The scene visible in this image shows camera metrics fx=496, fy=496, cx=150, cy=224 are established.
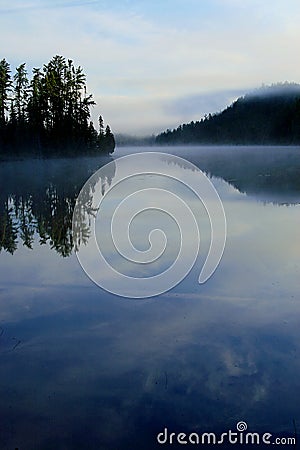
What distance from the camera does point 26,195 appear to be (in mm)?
25297

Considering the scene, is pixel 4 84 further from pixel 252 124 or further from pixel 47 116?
pixel 252 124

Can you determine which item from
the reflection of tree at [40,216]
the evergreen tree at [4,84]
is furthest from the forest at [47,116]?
the reflection of tree at [40,216]

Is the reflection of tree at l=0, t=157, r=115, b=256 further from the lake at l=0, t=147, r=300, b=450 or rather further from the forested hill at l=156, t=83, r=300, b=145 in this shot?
the forested hill at l=156, t=83, r=300, b=145

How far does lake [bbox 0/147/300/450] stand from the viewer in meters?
4.82

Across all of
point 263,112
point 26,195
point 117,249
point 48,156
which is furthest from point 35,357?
point 263,112

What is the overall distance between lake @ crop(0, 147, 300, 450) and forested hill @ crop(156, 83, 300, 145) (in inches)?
3772

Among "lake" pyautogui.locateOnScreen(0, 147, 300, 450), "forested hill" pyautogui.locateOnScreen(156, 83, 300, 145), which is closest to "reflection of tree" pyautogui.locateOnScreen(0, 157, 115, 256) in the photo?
"lake" pyautogui.locateOnScreen(0, 147, 300, 450)

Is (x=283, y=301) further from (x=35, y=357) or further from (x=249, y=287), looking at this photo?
(x=35, y=357)

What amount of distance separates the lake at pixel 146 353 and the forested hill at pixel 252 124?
95.8 m

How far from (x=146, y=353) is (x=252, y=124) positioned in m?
142

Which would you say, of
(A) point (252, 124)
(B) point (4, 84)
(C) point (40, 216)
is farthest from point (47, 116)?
(A) point (252, 124)

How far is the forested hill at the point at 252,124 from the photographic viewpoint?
110 metres

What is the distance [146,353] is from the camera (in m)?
6.28

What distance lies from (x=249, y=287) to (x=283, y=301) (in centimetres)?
88
